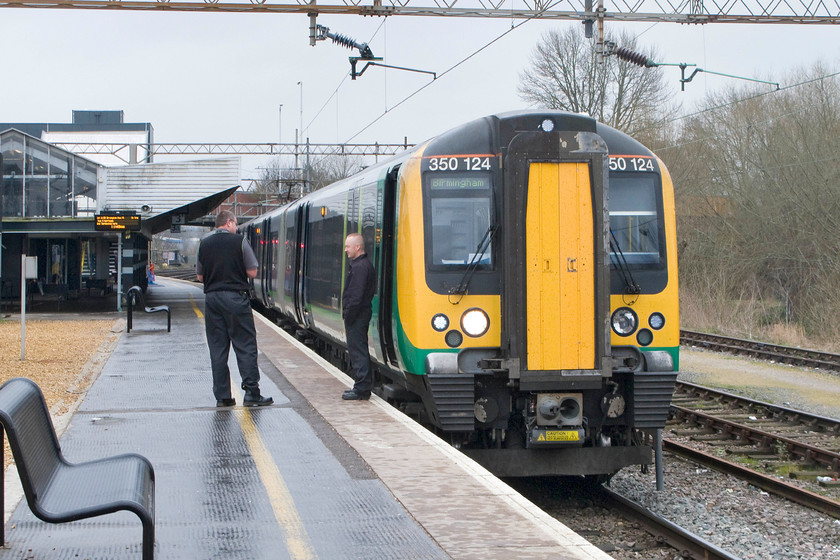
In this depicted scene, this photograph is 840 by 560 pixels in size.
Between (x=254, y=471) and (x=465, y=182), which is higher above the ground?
(x=465, y=182)

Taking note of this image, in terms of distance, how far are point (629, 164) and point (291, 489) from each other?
412 centimetres

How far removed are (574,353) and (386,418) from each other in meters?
1.82

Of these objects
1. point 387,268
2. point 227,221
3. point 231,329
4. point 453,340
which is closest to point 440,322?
point 453,340

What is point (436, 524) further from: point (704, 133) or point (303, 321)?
point (704, 133)

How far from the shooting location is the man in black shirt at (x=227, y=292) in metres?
8.77

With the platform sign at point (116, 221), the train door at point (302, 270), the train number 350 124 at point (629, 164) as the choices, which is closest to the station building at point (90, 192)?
the platform sign at point (116, 221)

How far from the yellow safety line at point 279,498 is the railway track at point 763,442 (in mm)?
4783

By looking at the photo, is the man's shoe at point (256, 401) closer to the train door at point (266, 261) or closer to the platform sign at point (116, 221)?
the train door at point (266, 261)

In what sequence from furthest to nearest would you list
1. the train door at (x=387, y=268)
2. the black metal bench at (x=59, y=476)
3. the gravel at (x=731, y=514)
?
the train door at (x=387, y=268) → the gravel at (x=731, y=514) → the black metal bench at (x=59, y=476)

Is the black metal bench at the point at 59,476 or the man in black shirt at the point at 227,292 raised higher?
the man in black shirt at the point at 227,292

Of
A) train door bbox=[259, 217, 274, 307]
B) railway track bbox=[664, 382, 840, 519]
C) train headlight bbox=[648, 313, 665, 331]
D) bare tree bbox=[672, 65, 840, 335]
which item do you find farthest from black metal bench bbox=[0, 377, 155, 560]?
bare tree bbox=[672, 65, 840, 335]

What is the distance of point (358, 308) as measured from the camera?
9266 millimetres

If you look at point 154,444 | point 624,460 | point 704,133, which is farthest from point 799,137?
point 154,444

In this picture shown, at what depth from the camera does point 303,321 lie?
1670cm
